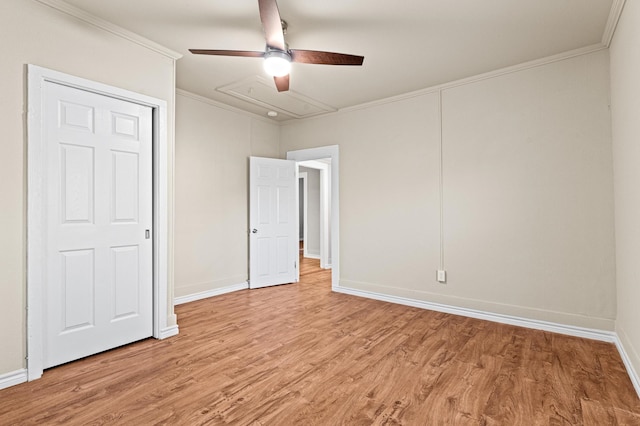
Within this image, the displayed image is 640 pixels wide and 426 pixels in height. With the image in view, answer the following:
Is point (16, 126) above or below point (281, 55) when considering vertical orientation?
below

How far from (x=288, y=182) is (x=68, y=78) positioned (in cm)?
317

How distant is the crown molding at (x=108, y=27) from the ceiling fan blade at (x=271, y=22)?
122 cm

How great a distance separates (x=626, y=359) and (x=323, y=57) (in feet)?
Answer: 10.3

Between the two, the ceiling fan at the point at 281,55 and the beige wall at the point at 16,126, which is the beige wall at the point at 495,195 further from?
the beige wall at the point at 16,126

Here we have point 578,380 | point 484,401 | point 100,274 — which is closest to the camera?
point 484,401

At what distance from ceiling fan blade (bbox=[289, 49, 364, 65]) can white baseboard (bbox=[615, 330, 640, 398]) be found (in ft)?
9.09

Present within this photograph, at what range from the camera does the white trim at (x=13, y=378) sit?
82.8 inches

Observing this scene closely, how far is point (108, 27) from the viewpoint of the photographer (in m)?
2.60

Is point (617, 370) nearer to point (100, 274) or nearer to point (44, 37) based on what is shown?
point (100, 274)

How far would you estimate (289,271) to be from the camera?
5.20 metres

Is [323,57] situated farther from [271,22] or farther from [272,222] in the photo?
[272,222]

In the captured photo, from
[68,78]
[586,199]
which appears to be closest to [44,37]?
[68,78]

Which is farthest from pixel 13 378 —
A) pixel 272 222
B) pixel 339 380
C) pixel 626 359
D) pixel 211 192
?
pixel 626 359

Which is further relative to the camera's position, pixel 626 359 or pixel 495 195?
pixel 495 195
